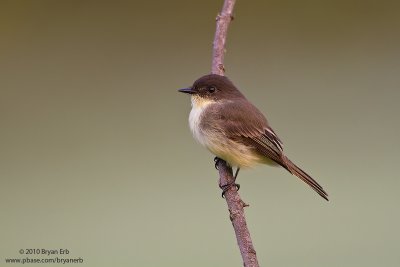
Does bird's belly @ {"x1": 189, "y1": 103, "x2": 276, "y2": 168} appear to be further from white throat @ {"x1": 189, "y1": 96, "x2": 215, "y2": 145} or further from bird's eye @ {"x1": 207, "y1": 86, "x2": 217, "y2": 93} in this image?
bird's eye @ {"x1": 207, "y1": 86, "x2": 217, "y2": 93}

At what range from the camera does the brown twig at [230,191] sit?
259 centimetres

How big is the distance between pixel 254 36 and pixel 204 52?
9.5 inches

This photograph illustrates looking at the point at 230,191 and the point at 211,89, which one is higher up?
the point at 211,89

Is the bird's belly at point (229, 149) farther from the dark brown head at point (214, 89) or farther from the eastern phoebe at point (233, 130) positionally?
the dark brown head at point (214, 89)

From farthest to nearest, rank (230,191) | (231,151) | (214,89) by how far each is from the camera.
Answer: (214,89) → (231,151) → (230,191)

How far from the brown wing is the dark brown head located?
2.4 inches

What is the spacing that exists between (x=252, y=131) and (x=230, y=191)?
35 centimetres

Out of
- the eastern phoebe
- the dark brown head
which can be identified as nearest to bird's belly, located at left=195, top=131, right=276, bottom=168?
the eastern phoebe

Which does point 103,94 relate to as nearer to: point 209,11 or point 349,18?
point 209,11

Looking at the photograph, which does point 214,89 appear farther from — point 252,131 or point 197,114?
point 252,131

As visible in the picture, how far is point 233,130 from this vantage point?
316 cm

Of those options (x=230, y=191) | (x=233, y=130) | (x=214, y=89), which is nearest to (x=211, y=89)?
(x=214, y=89)

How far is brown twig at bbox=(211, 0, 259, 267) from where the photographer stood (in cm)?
259

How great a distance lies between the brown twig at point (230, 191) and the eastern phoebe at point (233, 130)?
5cm
